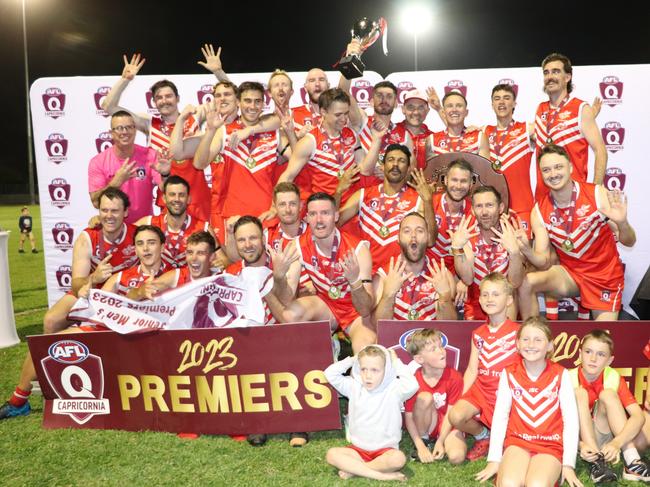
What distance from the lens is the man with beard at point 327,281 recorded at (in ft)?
17.1

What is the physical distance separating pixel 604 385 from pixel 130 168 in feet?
16.6

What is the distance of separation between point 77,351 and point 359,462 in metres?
2.38

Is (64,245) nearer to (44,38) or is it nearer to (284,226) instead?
(284,226)

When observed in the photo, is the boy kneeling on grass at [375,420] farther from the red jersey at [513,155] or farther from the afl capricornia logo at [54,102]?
the afl capricornia logo at [54,102]

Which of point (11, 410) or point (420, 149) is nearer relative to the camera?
point (11, 410)

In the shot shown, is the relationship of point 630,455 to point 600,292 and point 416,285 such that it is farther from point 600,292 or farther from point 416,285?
point 416,285

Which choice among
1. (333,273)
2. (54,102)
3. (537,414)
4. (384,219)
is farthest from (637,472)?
(54,102)

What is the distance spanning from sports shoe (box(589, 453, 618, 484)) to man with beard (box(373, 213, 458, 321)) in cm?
151

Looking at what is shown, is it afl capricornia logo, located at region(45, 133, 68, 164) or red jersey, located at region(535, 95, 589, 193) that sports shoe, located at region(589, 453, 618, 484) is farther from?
afl capricornia logo, located at region(45, 133, 68, 164)

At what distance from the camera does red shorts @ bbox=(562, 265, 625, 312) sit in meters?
5.58

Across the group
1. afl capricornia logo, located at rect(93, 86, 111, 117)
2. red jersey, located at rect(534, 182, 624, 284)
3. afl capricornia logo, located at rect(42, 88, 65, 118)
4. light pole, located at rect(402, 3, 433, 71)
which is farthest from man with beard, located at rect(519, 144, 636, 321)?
light pole, located at rect(402, 3, 433, 71)

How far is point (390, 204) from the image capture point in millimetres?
5852

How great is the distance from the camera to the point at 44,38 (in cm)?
4566

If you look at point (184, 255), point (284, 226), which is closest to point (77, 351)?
point (184, 255)
